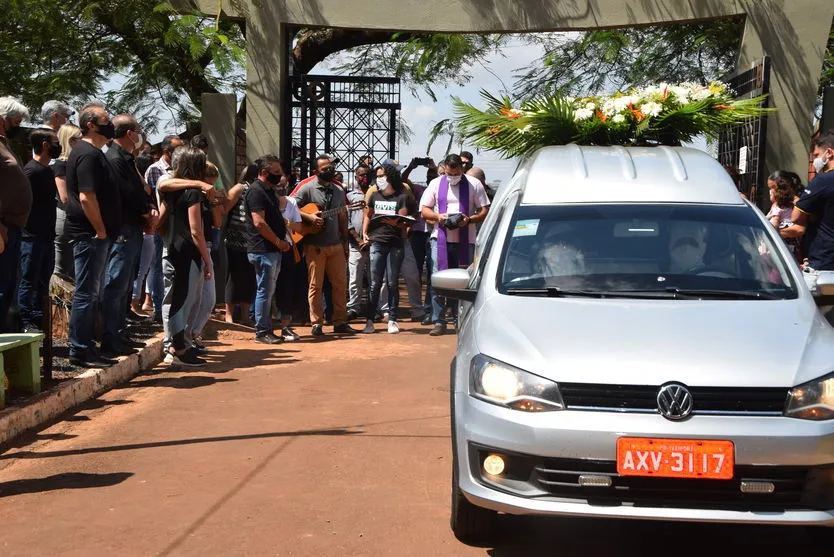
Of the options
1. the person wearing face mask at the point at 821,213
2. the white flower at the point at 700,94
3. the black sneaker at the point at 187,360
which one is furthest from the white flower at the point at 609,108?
the black sneaker at the point at 187,360

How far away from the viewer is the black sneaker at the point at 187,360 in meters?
10.8

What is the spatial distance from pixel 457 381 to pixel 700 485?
1.22m

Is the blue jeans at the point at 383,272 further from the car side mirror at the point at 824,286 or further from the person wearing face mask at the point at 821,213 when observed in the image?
the car side mirror at the point at 824,286

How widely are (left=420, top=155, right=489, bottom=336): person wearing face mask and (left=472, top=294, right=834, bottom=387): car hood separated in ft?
28.6

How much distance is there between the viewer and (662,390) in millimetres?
4660

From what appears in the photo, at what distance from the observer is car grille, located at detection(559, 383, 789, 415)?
4652 mm

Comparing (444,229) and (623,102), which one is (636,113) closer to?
(623,102)

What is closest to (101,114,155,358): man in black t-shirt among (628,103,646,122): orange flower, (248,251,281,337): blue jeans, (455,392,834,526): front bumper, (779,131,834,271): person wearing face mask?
(248,251,281,337): blue jeans

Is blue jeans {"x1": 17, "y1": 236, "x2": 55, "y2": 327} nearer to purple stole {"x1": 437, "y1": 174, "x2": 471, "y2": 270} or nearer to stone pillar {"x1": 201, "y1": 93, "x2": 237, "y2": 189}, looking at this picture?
purple stole {"x1": 437, "y1": 174, "x2": 471, "y2": 270}

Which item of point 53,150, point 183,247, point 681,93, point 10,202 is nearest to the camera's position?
point 10,202

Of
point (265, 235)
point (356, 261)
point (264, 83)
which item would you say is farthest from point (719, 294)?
point (264, 83)

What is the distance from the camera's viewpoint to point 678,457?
4.59 m

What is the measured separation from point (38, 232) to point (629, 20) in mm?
8987

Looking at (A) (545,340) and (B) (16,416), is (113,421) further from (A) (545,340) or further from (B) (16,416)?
(A) (545,340)
